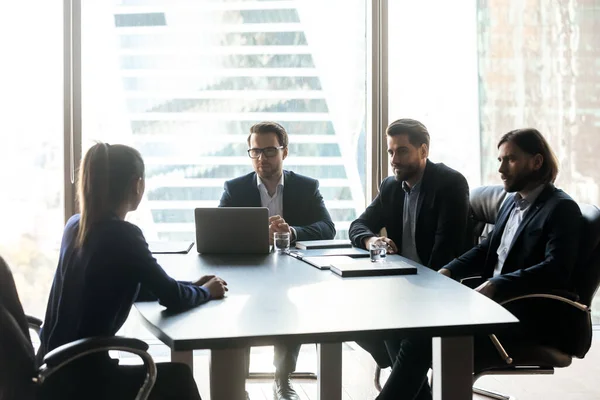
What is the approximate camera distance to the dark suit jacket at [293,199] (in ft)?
12.7

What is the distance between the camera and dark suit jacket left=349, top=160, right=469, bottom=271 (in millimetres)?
3348

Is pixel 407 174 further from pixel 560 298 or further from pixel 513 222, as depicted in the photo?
pixel 560 298

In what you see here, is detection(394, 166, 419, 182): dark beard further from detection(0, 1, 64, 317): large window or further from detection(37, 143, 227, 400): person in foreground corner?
detection(0, 1, 64, 317): large window

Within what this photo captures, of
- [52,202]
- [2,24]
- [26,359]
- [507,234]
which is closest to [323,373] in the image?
[507,234]

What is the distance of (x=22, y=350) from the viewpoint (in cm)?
183

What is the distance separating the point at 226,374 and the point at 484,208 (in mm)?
1999

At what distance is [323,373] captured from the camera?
281 cm

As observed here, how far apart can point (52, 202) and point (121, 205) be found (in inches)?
97.7

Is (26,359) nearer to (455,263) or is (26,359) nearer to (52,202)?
(455,263)

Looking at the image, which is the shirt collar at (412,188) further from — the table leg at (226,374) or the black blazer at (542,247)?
the table leg at (226,374)

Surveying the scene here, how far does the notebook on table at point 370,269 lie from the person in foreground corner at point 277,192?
921mm

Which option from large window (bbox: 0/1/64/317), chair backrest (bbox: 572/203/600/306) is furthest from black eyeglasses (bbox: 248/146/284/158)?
chair backrest (bbox: 572/203/600/306)

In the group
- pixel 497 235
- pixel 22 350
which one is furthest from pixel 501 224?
pixel 22 350

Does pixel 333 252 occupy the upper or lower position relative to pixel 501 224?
lower
